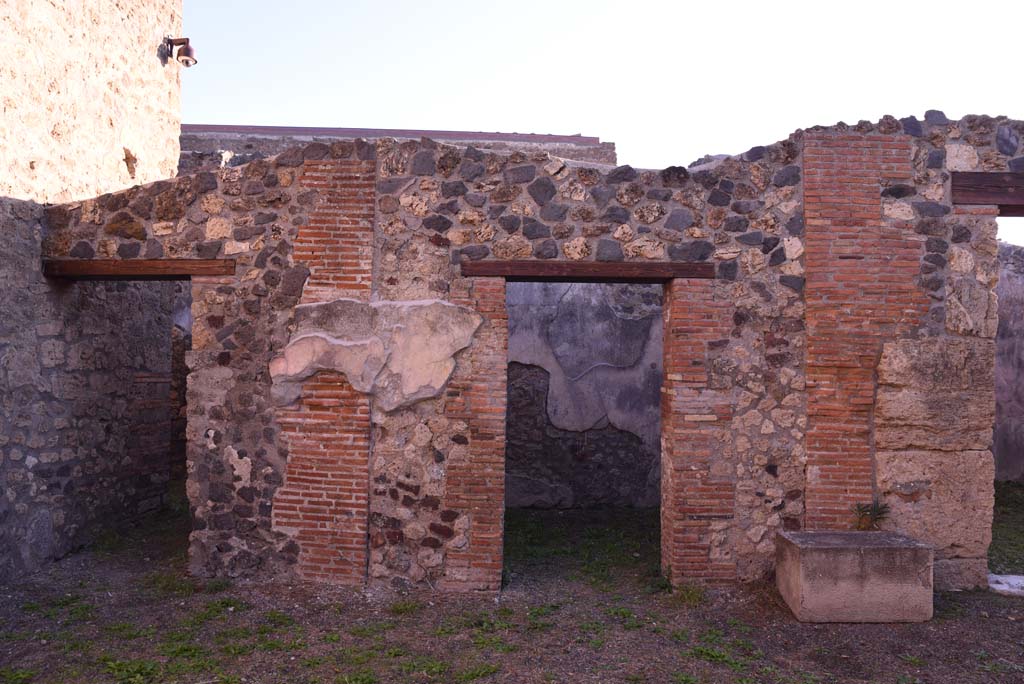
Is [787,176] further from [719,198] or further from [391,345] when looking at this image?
[391,345]

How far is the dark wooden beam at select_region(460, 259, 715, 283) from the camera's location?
17.4 ft

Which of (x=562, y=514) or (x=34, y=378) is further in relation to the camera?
(x=562, y=514)

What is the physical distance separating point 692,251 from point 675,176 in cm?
55

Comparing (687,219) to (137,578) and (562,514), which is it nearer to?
(562,514)

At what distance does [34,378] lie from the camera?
18.0 feet

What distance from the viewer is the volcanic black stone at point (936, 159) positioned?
210 inches

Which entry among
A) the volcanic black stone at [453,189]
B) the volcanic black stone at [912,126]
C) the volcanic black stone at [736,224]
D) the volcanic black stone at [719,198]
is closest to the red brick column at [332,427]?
the volcanic black stone at [453,189]

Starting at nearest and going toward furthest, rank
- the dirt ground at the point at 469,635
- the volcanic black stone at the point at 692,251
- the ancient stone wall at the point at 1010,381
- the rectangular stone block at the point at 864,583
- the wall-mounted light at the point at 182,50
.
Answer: the dirt ground at the point at 469,635 → the rectangular stone block at the point at 864,583 → the volcanic black stone at the point at 692,251 → the wall-mounted light at the point at 182,50 → the ancient stone wall at the point at 1010,381

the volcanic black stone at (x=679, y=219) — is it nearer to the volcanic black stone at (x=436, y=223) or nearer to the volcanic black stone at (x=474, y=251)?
the volcanic black stone at (x=474, y=251)

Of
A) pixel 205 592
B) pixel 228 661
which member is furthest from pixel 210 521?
pixel 228 661

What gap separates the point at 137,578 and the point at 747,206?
5.21 meters

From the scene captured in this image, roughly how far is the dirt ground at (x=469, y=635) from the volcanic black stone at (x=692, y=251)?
2322 mm

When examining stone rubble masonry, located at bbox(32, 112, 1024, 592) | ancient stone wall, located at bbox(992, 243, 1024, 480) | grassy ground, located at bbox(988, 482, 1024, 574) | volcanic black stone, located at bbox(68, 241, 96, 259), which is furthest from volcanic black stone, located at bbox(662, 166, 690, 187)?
ancient stone wall, located at bbox(992, 243, 1024, 480)

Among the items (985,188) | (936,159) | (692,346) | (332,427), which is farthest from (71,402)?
(985,188)
